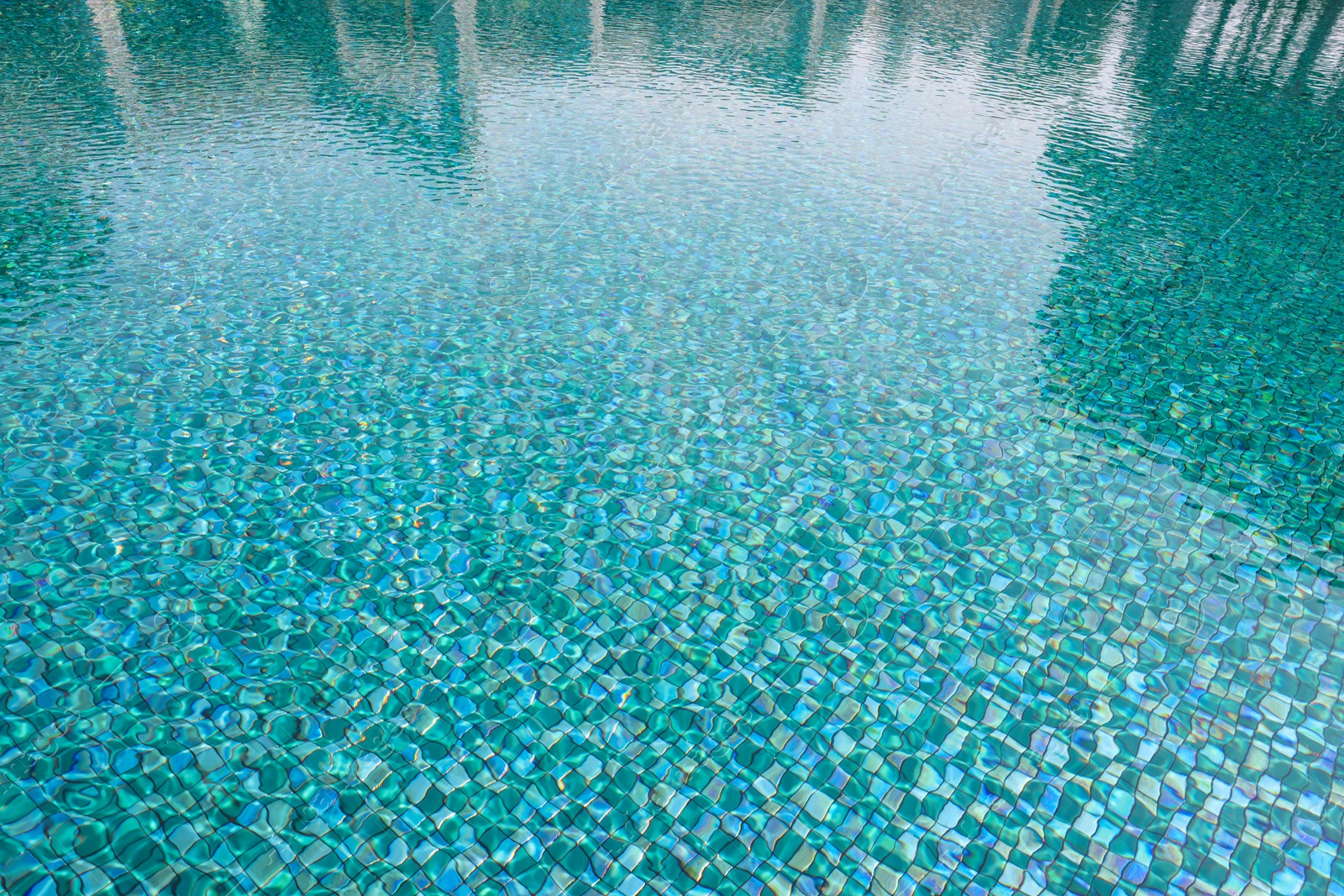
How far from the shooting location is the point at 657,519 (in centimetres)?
420

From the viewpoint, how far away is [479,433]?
15.6 ft

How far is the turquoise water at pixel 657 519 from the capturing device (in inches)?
114

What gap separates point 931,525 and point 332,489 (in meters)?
3.02

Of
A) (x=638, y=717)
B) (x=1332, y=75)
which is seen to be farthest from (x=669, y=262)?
(x=1332, y=75)

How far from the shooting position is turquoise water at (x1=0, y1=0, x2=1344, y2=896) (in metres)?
2.89

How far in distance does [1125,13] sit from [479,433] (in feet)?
64.2

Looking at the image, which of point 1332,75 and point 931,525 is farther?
point 1332,75

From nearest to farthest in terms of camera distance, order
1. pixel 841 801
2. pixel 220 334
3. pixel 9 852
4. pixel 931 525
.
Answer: pixel 9 852
pixel 841 801
pixel 931 525
pixel 220 334

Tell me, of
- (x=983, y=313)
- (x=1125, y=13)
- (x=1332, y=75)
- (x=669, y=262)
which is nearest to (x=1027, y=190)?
(x=983, y=313)

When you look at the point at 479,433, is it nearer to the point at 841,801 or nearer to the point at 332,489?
the point at 332,489

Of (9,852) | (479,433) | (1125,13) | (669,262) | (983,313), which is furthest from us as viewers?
(1125,13)

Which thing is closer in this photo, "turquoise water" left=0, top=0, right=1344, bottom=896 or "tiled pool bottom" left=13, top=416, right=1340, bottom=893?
"tiled pool bottom" left=13, top=416, right=1340, bottom=893

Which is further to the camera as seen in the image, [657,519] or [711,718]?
[657,519]

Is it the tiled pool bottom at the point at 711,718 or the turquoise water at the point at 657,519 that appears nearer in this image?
the tiled pool bottom at the point at 711,718
